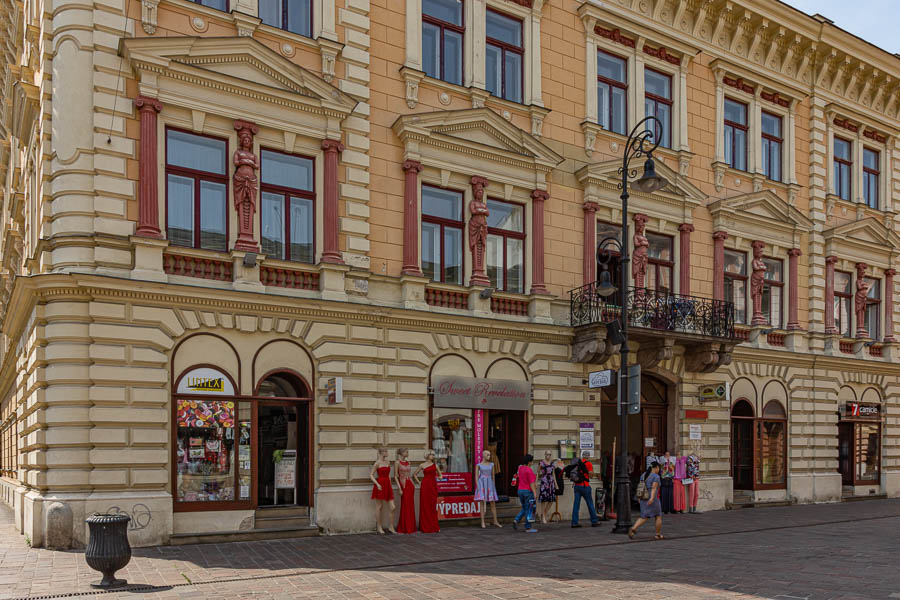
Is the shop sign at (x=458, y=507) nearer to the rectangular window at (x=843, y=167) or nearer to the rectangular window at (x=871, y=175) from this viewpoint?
the rectangular window at (x=843, y=167)

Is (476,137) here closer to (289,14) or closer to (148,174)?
(289,14)

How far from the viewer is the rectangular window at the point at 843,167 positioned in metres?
29.5

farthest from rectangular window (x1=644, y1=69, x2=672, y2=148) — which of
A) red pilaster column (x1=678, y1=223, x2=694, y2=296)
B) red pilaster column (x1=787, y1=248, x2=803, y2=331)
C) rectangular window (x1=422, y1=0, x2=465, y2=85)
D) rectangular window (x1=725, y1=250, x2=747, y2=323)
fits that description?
rectangular window (x1=422, y1=0, x2=465, y2=85)

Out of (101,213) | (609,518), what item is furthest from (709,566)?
(101,213)

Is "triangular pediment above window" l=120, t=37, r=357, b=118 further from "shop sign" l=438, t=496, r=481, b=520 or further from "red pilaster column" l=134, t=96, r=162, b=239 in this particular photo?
"shop sign" l=438, t=496, r=481, b=520

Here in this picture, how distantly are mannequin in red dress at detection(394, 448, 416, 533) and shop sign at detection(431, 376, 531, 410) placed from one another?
1899 mm

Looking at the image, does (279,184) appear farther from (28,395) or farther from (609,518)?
(609,518)

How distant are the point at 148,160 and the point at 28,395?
18.2ft

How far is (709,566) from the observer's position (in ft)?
44.4

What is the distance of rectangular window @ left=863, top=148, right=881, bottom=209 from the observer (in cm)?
3070

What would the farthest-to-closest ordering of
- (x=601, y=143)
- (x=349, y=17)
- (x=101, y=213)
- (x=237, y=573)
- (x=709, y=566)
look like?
1. (x=601, y=143)
2. (x=349, y=17)
3. (x=101, y=213)
4. (x=709, y=566)
5. (x=237, y=573)

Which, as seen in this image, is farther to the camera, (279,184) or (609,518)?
(609,518)

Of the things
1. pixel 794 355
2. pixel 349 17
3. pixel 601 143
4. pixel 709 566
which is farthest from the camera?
pixel 794 355

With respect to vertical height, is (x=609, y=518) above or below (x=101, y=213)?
below
